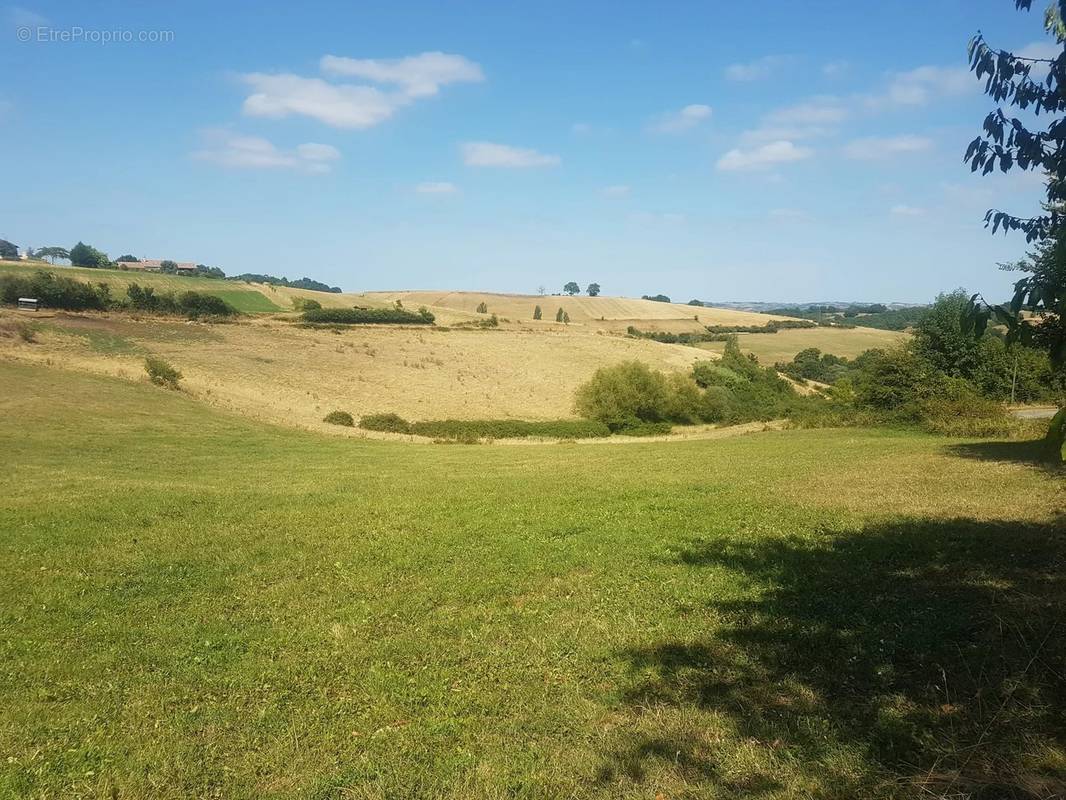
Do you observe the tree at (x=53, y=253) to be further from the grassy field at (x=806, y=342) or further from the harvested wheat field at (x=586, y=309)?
the grassy field at (x=806, y=342)

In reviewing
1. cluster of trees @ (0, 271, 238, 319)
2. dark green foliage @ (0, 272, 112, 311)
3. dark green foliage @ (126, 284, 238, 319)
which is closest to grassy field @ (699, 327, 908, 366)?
dark green foliage @ (126, 284, 238, 319)

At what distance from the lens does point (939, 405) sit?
3341 centimetres

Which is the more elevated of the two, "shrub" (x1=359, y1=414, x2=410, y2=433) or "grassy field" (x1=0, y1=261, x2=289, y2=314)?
"grassy field" (x1=0, y1=261, x2=289, y2=314)

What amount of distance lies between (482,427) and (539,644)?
4421 cm

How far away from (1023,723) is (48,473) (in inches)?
868

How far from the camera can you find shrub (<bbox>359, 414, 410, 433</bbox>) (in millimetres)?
48000

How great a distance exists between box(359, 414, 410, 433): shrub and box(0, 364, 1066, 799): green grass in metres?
32.7

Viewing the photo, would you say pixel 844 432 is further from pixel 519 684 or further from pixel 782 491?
pixel 519 684

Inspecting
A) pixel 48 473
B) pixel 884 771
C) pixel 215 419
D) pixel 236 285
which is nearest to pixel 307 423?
pixel 215 419

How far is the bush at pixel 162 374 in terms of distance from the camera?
4578 cm

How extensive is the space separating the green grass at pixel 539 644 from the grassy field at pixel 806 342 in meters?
85.6

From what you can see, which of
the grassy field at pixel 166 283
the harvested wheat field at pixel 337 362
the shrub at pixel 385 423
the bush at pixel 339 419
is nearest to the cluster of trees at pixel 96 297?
the harvested wheat field at pixel 337 362

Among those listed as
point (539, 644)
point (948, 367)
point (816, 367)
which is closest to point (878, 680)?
point (539, 644)

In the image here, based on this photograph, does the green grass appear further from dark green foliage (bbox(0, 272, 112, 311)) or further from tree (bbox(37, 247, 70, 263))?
tree (bbox(37, 247, 70, 263))
